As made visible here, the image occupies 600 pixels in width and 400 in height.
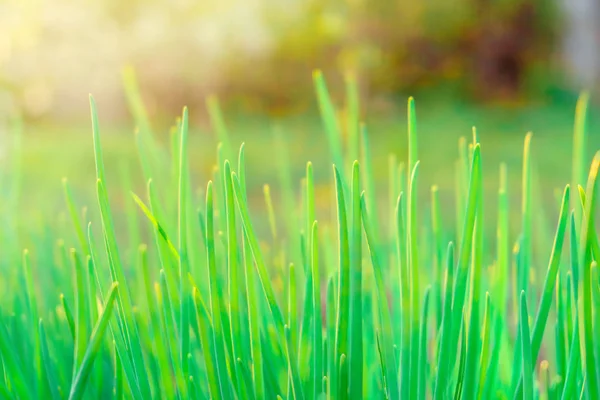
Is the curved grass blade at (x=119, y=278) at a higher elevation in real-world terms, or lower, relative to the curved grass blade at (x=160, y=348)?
higher

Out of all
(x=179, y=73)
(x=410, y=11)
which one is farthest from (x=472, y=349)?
(x=410, y=11)

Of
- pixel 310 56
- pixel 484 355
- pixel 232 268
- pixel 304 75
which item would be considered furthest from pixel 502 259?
pixel 304 75

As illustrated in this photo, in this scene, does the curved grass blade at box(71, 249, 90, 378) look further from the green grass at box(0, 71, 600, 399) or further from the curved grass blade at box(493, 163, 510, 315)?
the curved grass blade at box(493, 163, 510, 315)

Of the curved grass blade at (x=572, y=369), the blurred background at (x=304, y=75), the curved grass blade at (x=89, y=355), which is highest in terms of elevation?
the curved grass blade at (x=89, y=355)

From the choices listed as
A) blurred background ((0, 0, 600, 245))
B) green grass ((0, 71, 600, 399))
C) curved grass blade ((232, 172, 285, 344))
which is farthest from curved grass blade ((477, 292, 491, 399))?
blurred background ((0, 0, 600, 245))

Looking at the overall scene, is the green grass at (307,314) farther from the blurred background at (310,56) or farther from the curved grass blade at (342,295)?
the blurred background at (310,56)

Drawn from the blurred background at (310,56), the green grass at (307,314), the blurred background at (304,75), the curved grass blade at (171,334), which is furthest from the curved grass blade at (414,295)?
the blurred background at (310,56)

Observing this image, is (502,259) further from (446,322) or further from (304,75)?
(304,75)

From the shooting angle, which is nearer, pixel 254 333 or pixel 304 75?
pixel 254 333

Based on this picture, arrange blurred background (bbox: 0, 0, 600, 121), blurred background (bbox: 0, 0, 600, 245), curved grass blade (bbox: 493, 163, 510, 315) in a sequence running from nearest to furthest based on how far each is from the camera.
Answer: curved grass blade (bbox: 493, 163, 510, 315)
blurred background (bbox: 0, 0, 600, 245)
blurred background (bbox: 0, 0, 600, 121)

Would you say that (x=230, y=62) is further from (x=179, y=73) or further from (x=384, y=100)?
(x=384, y=100)
